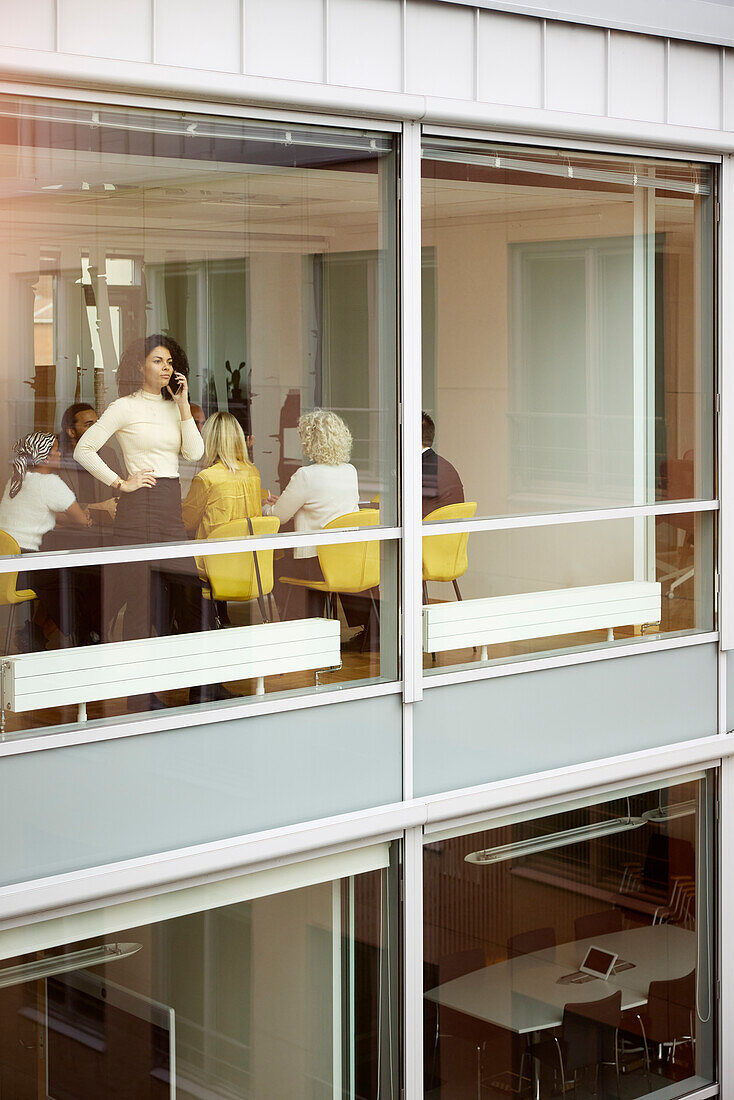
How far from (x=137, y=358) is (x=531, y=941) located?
3.26 m

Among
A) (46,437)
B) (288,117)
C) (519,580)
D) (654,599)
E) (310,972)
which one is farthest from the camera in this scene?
(654,599)

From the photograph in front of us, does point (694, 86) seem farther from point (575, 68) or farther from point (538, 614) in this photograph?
point (538, 614)

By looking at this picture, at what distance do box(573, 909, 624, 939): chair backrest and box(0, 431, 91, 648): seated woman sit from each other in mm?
3009

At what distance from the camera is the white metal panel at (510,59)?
494cm

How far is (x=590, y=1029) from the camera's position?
5.85m

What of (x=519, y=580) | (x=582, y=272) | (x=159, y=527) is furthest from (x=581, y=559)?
(x=159, y=527)

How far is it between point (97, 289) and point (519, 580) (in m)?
2.28

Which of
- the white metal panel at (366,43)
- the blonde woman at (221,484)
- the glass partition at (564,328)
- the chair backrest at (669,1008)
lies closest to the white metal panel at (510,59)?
the glass partition at (564,328)

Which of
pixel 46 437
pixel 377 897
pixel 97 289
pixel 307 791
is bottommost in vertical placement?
pixel 377 897

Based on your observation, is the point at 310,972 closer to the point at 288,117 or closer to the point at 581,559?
the point at 581,559

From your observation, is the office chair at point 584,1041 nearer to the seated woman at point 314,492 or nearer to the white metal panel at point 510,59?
the seated woman at point 314,492

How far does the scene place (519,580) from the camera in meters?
5.45

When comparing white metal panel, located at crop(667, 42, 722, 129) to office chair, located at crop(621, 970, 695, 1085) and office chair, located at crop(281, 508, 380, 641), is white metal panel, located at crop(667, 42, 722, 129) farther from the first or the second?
office chair, located at crop(621, 970, 695, 1085)

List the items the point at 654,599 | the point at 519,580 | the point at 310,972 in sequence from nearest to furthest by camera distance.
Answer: the point at 310,972 < the point at 519,580 < the point at 654,599
